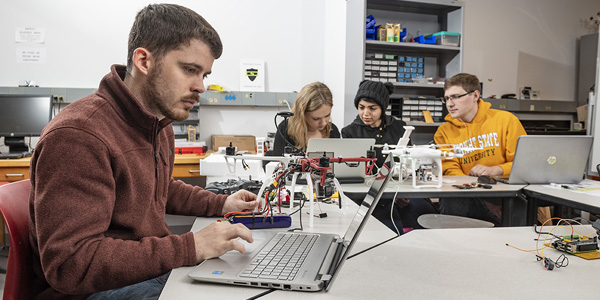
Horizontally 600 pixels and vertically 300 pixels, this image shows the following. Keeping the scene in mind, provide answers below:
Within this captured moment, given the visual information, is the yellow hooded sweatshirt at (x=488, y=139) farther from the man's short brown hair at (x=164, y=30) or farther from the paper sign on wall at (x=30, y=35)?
the paper sign on wall at (x=30, y=35)

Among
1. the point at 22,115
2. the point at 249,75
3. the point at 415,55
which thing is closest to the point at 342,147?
the point at 249,75

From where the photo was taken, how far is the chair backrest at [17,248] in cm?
92

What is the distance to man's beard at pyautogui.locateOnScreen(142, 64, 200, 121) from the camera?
1.06 m

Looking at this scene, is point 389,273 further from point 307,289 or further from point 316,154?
point 316,154

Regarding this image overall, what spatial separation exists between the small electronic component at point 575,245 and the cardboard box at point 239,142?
291 centimetres

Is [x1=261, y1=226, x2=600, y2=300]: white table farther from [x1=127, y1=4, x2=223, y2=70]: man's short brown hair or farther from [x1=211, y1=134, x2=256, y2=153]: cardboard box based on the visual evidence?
[x1=211, y1=134, x2=256, y2=153]: cardboard box

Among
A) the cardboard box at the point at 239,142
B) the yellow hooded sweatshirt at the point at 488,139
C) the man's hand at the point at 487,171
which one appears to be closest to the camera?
the man's hand at the point at 487,171

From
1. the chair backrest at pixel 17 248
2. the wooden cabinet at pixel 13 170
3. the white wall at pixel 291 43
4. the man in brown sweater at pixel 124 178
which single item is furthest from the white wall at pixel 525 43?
the chair backrest at pixel 17 248

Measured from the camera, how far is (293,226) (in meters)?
1.34

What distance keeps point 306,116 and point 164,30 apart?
71.9 inches

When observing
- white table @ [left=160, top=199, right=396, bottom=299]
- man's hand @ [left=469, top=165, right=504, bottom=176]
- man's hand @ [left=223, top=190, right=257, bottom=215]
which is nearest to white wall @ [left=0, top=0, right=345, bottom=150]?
man's hand @ [left=469, top=165, right=504, bottom=176]

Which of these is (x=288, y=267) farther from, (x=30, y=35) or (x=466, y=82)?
(x=30, y=35)

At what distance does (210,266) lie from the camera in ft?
3.07

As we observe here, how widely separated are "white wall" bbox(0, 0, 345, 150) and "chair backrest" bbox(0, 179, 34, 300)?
2.91 m
